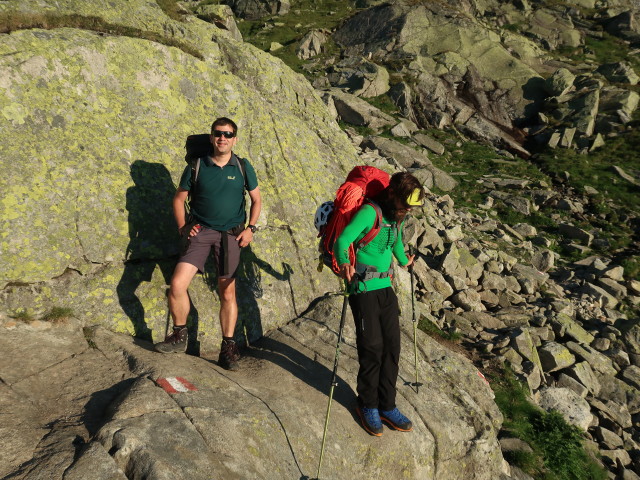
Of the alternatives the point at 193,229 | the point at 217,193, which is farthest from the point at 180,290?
the point at 217,193

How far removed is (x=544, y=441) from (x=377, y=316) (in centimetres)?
566

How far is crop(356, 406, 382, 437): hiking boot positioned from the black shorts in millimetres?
3026

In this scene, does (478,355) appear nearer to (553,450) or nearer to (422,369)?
(553,450)

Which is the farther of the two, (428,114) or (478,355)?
(428,114)

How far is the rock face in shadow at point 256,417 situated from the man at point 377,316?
47cm

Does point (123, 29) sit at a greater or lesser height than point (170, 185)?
greater

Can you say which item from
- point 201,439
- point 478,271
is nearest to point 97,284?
point 201,439

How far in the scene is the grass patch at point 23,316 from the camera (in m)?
5.85

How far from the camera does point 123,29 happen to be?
27.7ft

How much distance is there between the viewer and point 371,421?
6.02m

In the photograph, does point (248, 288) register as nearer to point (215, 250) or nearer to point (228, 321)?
point (228, 321)

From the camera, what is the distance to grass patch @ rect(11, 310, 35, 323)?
5848 millimetres

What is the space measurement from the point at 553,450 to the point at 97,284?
31.2 feet

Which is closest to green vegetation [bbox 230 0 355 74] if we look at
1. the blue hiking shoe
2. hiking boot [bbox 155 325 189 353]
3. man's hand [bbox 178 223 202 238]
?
man's hand [bbox 178 223 202 238]
